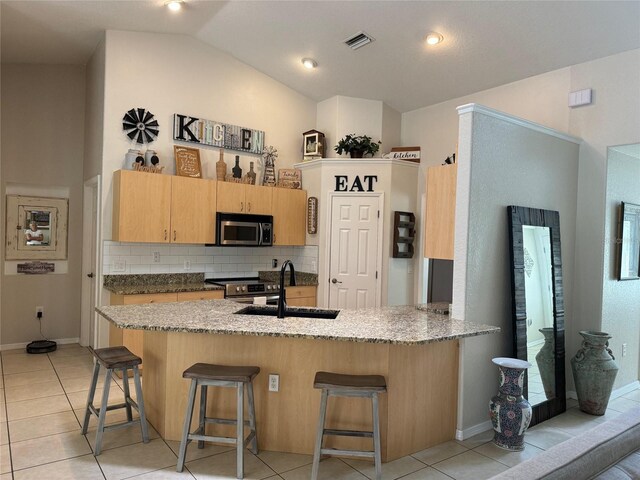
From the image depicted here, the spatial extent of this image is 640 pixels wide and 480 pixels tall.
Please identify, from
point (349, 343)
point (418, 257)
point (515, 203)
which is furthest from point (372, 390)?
point (418, 257)

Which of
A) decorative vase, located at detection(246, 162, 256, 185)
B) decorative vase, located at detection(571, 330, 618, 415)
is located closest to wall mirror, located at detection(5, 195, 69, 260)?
decorative vase, located at detection(246, 162, 256, 185)

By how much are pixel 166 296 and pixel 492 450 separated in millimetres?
3337

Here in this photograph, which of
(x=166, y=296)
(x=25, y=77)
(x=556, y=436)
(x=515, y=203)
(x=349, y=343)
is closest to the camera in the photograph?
(x=349, y=343)

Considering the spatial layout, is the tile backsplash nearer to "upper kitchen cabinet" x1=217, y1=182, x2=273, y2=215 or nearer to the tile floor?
"upper kitchen cabinet" x1=217, y1=182, x2=273, y2=215

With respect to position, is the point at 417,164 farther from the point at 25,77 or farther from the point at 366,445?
the point at 25,77

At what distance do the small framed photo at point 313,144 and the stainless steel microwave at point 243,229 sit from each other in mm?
1045

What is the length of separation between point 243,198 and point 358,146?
5.15 feet

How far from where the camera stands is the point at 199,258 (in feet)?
18.2

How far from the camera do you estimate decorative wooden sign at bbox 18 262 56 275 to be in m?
5.49

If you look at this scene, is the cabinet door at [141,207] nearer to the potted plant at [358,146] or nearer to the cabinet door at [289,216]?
the cabinet door at [289,216]

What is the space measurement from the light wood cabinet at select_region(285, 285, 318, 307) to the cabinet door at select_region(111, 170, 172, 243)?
1.60 meters

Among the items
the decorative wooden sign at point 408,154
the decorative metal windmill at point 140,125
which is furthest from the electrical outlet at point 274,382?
the decorative wooden sign at point 408,154

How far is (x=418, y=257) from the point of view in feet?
18.8

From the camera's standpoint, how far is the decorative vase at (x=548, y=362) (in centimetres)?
382
